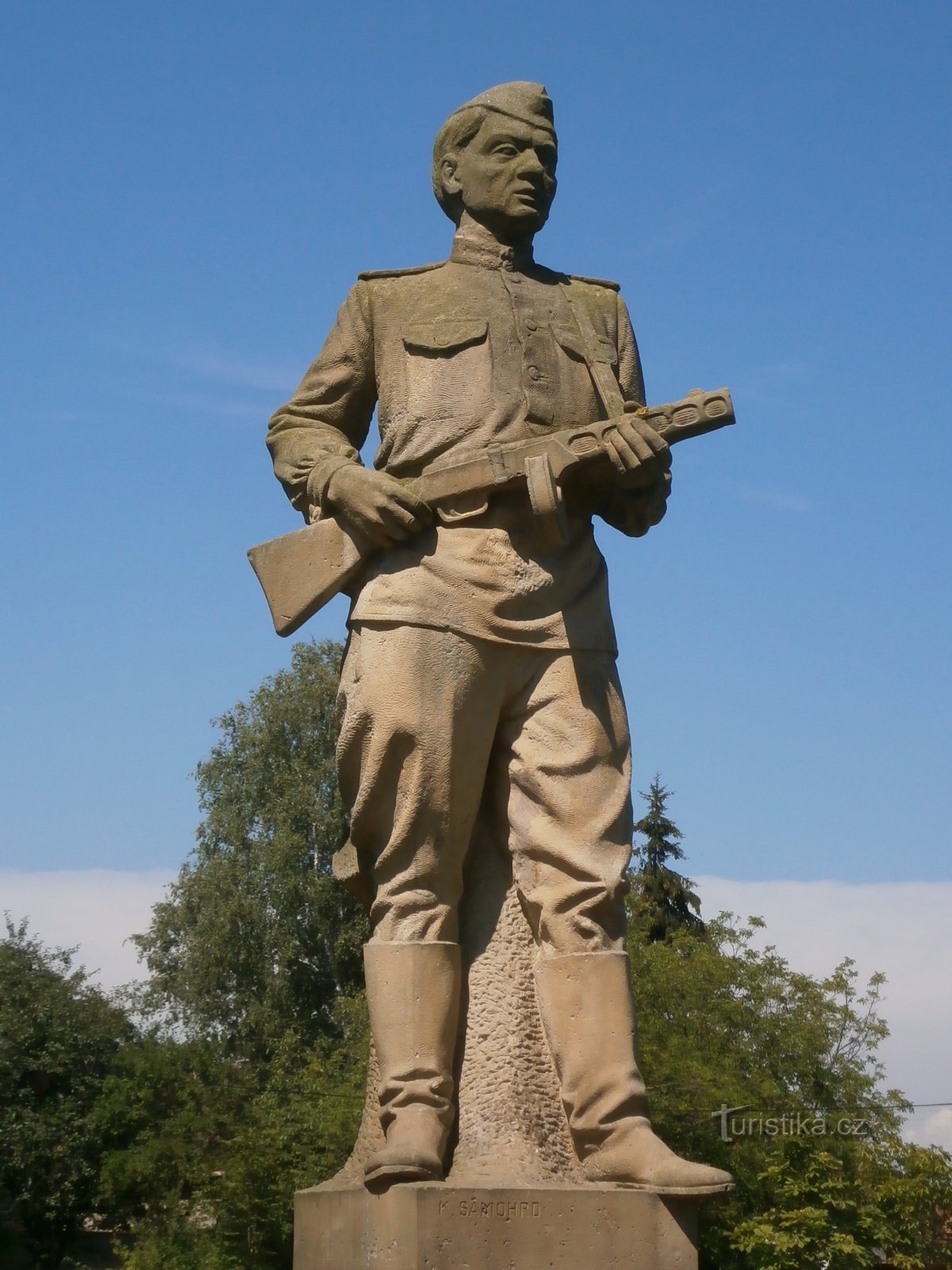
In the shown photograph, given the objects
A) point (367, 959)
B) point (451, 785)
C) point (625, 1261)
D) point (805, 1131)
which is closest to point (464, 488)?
point (451, 785)

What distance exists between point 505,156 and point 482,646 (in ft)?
6.53

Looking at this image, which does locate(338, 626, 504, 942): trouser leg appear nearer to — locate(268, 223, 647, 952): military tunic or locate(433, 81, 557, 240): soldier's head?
locate(268, 223, 647, 952): military tunic

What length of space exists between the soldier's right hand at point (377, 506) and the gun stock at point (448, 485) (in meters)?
0.09

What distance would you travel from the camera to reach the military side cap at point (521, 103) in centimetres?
616

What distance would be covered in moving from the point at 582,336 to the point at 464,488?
876mm

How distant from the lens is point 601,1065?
5.23 m

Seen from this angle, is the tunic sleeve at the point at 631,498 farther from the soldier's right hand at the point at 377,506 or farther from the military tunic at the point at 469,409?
the soldier's right hand at the point at 377,506

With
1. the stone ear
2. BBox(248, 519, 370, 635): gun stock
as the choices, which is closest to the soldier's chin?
the stone ear

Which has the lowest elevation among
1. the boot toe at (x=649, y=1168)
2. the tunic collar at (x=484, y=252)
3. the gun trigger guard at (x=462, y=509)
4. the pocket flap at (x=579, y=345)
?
the boot toe at (x=649, y=1168)

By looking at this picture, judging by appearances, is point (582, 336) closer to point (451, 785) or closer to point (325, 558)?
point (325, 558)

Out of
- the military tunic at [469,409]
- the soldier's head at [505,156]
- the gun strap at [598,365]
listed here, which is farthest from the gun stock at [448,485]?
the soldier's head at [505,156]

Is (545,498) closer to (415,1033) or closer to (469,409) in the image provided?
(469,409)

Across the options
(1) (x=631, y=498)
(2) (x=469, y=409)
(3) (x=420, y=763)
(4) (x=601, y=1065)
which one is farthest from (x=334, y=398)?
(4) (x=601, y=1065)

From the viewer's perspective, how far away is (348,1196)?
5.10 m
